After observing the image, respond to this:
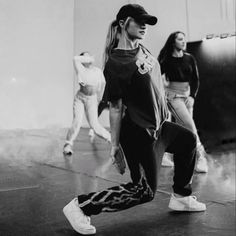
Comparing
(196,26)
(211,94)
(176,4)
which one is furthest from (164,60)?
(211,94)

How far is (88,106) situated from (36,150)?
246mm

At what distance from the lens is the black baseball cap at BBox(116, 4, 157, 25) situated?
1263 mm

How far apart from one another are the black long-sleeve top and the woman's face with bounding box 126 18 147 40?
0.72m

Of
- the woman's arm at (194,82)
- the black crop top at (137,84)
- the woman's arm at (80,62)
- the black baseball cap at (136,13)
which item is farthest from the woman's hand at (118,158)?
the woman's arm at (194,82)

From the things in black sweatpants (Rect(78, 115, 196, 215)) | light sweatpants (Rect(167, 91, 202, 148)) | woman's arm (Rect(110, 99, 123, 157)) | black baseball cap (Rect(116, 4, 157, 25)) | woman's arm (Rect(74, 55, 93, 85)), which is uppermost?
black baseball cap (Rect(116, 4, 157, 25))

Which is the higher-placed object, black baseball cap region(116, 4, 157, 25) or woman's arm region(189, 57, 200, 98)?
black baseball cap region(116, 4, 157, 25)

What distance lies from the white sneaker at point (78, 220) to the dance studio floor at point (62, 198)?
4cm

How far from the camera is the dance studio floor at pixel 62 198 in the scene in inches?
54.7

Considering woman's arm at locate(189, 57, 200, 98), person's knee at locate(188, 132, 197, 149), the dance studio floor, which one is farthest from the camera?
woman's arm at locate(189, 57, 200, 98)

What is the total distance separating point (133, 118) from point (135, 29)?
0.28m

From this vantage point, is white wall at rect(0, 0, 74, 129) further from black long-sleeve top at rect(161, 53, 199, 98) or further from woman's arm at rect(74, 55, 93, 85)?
black long-sleeve top at rect(161, 53, 199, 98)

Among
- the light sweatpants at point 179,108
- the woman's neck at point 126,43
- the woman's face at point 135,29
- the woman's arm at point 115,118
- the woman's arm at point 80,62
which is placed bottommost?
the woman's arm at point 115,118

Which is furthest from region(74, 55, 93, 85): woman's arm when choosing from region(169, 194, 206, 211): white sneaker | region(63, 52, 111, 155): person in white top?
region(169, 194, 206, 211): white sneaker

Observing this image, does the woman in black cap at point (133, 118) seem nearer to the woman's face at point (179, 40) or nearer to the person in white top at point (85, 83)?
Result: the person in white top at point (85, 83)
